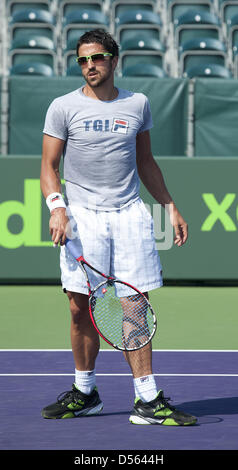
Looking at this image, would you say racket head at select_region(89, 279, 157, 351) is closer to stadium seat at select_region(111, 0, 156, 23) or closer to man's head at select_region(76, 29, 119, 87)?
man's head at select_region(76, 29, 119, 87)

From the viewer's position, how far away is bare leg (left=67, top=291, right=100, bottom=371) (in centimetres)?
527

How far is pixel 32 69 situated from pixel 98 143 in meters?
9.34

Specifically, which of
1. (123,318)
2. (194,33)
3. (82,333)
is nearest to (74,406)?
(82,333)

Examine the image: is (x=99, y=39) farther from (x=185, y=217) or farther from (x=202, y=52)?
(x=202, y=52)

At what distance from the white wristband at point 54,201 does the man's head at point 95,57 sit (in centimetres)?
61

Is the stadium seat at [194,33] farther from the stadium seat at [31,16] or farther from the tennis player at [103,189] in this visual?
the tennis player at [103,189]

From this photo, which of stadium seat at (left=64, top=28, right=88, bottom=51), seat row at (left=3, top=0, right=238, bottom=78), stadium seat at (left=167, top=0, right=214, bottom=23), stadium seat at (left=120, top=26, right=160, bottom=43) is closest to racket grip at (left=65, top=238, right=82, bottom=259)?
seat row at (left=3, top=0, right=238, bottom=78)

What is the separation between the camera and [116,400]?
579 centimetres

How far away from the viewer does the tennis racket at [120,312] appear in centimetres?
511

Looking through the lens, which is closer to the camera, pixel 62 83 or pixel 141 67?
pixel 62 83

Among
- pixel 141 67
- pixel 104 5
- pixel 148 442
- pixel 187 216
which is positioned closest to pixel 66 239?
pixel 148 442

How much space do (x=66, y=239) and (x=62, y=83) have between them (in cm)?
703

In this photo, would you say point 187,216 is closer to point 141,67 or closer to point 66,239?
point 141,67
